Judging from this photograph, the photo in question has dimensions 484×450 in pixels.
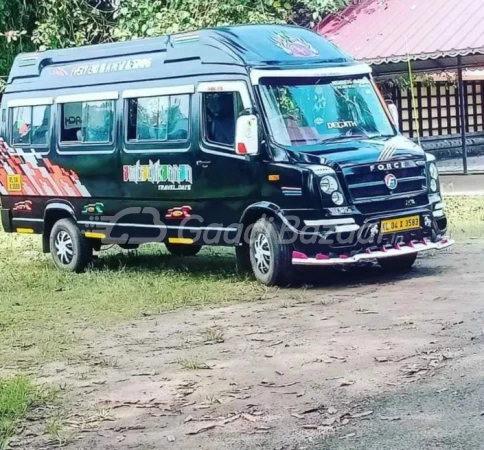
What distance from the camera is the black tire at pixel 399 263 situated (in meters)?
11.7

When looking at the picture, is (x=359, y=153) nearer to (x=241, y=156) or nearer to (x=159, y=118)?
(x=241, y=156)

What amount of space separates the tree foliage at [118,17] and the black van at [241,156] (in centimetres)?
643

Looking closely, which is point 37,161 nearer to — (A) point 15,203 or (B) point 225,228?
(A) point 15,203

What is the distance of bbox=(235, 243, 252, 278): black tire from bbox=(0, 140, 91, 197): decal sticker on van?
2.29 metres

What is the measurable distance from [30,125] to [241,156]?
4.02 m

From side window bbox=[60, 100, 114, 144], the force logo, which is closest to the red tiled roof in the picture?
side window bbox=[60, 100, 114, 144]

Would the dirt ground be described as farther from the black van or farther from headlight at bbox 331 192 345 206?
headlight at bbox 331 192 345 206

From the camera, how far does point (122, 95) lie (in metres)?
12.5

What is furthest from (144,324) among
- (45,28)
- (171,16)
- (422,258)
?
(45,28)

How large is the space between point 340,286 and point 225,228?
1.40 metres

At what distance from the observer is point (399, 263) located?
1179 centimetres

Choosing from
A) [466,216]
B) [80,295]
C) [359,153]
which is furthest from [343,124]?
[466,216]

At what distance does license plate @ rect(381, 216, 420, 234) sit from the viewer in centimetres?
1088

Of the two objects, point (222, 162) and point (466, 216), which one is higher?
point (222, 162)
